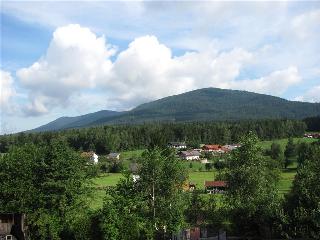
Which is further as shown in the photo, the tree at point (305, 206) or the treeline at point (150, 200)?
the treeline at point (150, 200)

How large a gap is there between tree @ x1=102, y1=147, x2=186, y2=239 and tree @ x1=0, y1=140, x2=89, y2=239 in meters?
3.33

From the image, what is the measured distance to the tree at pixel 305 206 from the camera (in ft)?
102

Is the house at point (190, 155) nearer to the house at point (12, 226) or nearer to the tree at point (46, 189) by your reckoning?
the tree at point (46, 189)

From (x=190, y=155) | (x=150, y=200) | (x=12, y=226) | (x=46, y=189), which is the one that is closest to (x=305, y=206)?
(x=150, y=200)

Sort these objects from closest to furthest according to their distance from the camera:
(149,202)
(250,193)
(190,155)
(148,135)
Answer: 1. (149,202)
2. (250,193)
3. (190,155)
4. (148,135)

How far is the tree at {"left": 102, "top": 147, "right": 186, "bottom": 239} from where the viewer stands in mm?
32562

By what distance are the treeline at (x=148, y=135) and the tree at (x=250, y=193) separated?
378ft

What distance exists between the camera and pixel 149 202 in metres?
36.2

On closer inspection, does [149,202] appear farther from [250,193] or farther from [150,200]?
[250,193]

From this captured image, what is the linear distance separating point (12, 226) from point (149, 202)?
10.7 m

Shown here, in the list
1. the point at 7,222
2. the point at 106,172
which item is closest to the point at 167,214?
the point at 7,222

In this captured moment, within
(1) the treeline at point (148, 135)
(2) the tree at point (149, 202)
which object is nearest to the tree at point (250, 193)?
(2) the tree at point (149, 202)

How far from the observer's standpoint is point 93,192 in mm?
38469

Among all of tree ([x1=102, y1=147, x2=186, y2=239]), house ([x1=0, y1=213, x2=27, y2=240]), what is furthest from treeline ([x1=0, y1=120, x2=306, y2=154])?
house ([x1=0, y1=213, x2=27, y2=240])
